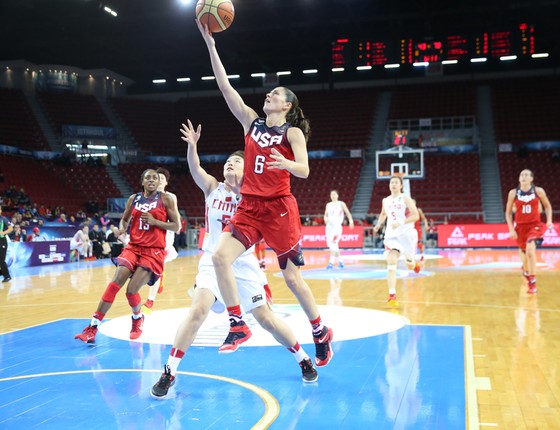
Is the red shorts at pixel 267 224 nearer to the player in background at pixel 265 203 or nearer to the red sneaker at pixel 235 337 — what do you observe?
the player in background at pixel 265 203

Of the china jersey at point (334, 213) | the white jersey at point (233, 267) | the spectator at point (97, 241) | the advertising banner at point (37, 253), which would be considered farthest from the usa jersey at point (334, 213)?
the white jersey at point (233, 267)

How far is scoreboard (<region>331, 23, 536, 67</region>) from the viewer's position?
67.0 ft

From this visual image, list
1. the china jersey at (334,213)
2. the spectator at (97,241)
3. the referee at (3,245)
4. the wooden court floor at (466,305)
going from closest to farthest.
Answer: the wooden court floor at (466,305)
the referee at (3,245)
the china jersey at (334,213)
the spectator at (97,241)

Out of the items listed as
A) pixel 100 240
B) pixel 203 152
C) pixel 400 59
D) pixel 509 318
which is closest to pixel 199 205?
pixel 203 152

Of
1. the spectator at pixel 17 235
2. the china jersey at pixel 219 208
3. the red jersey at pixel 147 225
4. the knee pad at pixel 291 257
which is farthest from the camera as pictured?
the spectator at pixel 17 235

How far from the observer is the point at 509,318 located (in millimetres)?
7328

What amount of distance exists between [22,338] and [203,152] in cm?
2734

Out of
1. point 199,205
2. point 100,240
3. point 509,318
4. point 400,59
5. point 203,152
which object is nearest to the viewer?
point 509,318

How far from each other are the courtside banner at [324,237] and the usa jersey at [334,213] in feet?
28.8

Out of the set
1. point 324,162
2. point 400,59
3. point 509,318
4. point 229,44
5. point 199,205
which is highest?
point 229,44

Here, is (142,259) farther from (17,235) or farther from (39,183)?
(39,183)

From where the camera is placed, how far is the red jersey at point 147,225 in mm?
6137

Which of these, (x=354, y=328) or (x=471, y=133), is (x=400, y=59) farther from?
(x=354, y=328)

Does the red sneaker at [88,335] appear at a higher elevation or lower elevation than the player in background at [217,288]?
lower
